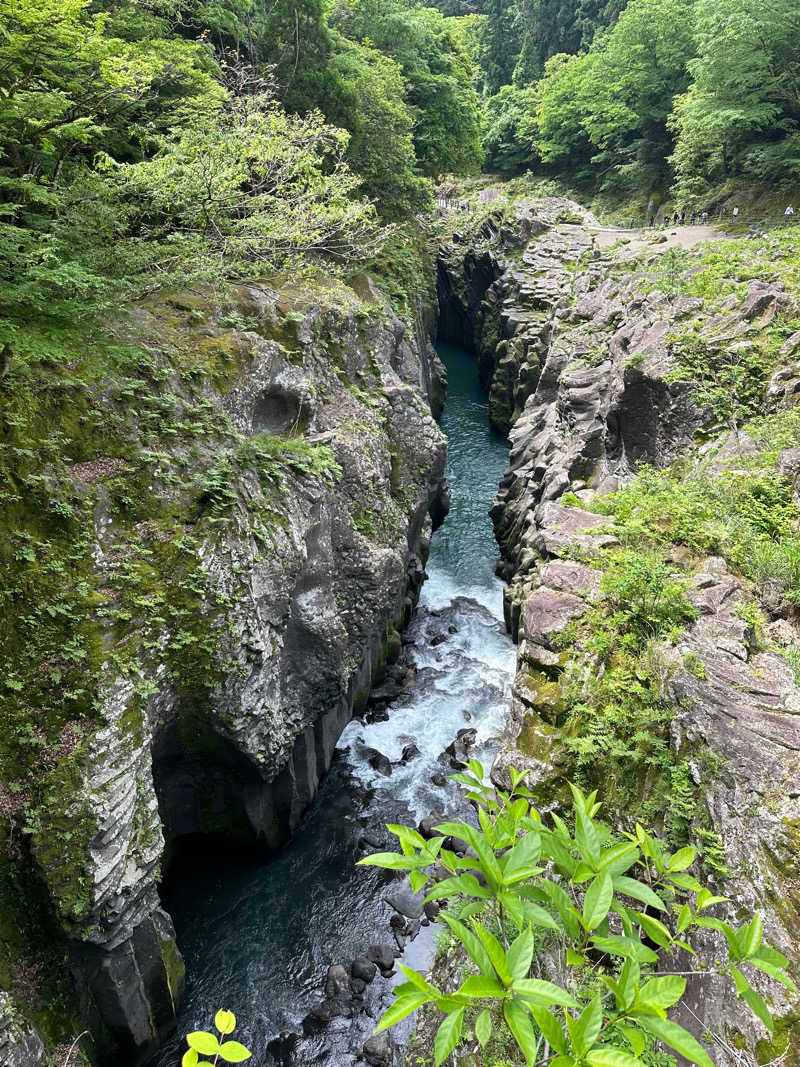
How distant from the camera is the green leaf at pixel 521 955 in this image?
9.65 feet

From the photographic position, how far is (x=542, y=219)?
1743 inches

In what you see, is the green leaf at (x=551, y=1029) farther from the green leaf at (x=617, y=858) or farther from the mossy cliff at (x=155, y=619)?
the mossy cliff at (x=155, y=619)

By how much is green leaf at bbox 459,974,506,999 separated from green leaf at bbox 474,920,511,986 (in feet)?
0.17

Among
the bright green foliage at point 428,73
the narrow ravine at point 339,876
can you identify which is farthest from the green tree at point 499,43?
the narrow ravine at point 339,876

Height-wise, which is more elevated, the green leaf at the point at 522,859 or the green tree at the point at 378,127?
the green tree at the point at 378,127

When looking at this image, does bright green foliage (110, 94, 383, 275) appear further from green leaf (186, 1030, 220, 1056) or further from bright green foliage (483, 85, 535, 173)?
bright green foliage (483, 85, 535, 173)

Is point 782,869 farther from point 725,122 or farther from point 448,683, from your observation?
point 725,122

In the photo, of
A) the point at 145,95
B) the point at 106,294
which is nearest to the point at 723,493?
the point at 106,294

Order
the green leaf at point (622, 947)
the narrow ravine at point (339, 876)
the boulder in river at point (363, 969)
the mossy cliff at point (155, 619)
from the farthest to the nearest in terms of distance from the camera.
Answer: the boulder in river at point (363, 969) < the narrow ravine at point (339, 876) < the mossy cliff at point (155, 619) < the green leaf at point (622, 947)

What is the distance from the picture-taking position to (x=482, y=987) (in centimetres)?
290

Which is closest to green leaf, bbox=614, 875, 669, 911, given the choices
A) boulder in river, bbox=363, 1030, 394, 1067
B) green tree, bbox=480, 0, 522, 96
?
boulder in river, bbox=363, 1030, 394, 1067

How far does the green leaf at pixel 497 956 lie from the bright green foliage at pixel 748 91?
36.5 m

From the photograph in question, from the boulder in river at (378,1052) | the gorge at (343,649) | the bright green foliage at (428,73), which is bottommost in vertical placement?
the boulder in river at (378,1052)

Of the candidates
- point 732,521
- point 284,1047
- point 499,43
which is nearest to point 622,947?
point 732,521
